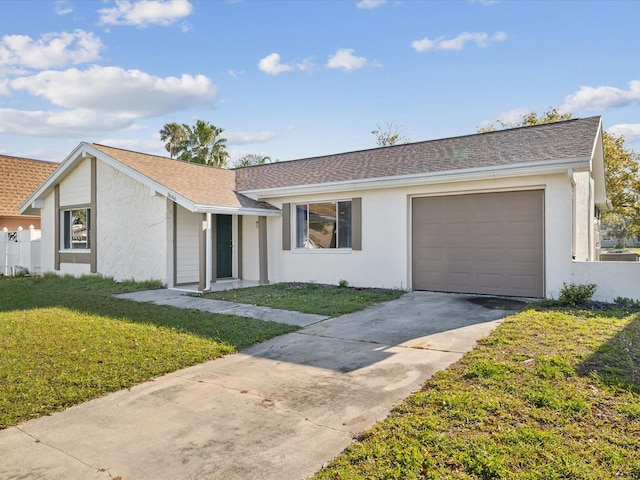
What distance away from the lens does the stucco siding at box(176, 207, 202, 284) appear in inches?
496

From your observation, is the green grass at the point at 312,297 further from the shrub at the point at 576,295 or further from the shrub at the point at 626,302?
the shrub at the point at 626,302

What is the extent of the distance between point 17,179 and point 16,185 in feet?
1.28

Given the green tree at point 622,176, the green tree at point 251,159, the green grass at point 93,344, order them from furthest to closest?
the green tree at point 251,159
the green tree at point 622,176
the green grass at point 93,344

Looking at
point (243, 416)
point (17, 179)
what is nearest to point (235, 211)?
point (243, 416)

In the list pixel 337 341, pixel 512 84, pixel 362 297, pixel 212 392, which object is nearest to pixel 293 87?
pixel 512 84

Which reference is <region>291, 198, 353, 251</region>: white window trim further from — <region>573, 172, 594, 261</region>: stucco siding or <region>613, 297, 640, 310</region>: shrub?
<region>613, 297, 640, 310</region>: shrub

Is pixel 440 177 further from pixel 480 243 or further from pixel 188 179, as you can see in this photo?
pixel 188 179

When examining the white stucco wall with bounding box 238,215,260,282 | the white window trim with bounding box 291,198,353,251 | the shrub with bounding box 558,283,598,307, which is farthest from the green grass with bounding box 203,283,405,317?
the shrub with bounding box 558,283,598,307

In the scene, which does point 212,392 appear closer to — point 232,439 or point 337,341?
point 232,439

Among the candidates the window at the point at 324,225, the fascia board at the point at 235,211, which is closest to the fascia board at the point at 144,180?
the fascia board at the point at 235,211

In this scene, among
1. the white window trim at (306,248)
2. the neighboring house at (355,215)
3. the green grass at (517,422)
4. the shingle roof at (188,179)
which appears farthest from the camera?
the white window trim at (306,248)

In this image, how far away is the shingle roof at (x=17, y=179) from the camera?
65.4 ft

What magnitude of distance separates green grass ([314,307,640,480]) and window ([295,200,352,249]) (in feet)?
22.6

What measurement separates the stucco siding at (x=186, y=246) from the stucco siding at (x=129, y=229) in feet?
1.81
